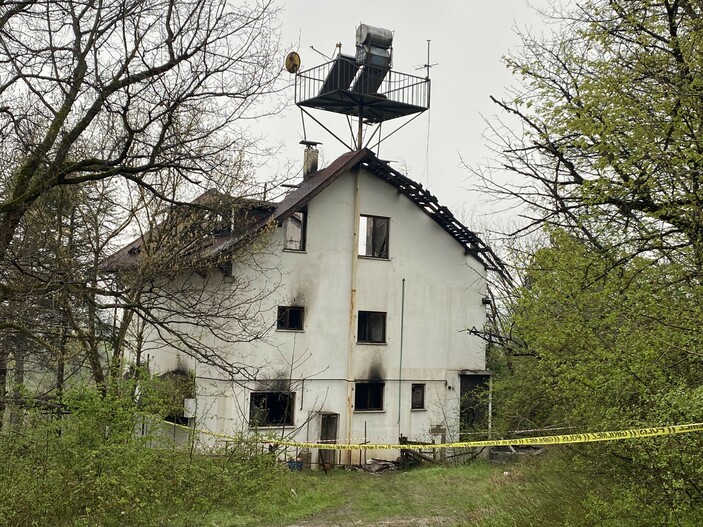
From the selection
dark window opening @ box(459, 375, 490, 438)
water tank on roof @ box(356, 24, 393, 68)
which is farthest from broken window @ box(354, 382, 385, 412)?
water tank on roof @ box(356, 24, 393, 68)

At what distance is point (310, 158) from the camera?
27.0m

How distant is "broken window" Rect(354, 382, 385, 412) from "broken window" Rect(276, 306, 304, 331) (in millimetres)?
2732

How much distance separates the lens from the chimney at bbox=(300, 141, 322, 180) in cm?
2684

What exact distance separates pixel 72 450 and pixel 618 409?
7192 mm

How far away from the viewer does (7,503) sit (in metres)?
9.85

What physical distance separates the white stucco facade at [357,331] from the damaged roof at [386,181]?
229 millimetres

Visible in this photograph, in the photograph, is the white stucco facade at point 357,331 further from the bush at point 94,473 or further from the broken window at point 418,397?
the bush at point 94,473

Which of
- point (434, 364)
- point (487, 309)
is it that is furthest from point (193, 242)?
point (487, 309)

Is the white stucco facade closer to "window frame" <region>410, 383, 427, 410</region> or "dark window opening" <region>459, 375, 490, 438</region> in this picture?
"window frame" <region>410, 383, 427, 410</region>

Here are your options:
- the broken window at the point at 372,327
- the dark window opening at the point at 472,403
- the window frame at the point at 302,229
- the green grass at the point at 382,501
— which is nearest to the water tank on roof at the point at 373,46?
the window frame at the point at 302,229

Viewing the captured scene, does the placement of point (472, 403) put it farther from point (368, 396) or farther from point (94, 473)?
point (94, 473)

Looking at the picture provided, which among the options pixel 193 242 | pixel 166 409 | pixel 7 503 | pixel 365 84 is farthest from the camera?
pixel 365 84

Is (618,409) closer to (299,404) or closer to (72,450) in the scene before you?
(72,450)

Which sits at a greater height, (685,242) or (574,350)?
(685,242)
